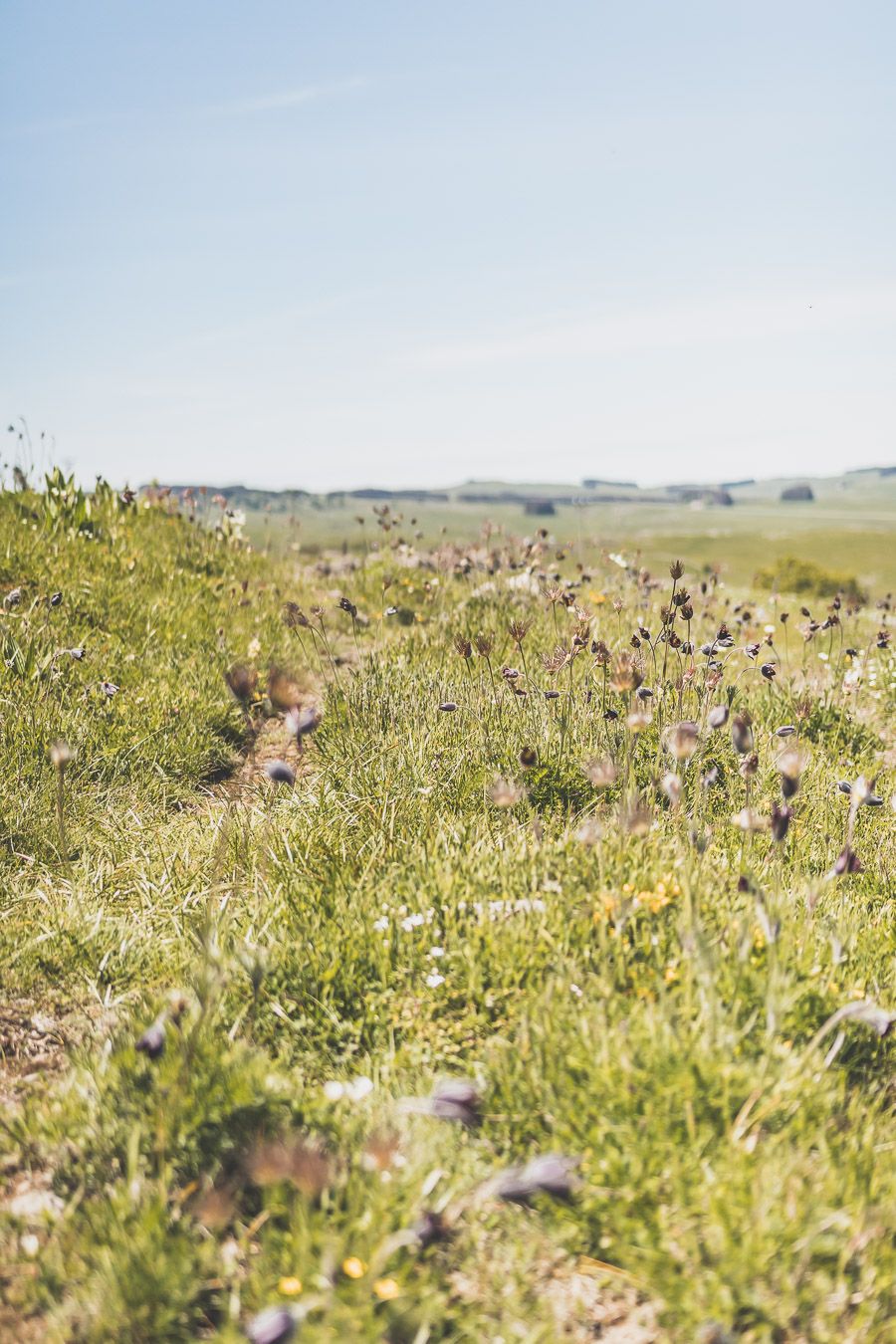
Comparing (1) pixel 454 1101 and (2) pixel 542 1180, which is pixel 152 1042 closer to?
(1) pixel 454 1101

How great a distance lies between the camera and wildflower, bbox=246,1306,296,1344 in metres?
1.59

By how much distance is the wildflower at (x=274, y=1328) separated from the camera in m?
1.59

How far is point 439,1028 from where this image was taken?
2746mm

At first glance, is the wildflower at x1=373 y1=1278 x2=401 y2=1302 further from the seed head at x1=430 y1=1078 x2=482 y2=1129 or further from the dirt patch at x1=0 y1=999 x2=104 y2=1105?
the dirt patch at x1=0 y1=999 x2=104 y2=1105

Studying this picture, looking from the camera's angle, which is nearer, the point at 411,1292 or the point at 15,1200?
the point at 411,1292

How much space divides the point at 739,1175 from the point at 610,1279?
40 cm

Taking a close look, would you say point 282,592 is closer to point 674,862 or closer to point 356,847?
point 356,847

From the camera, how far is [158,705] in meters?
5.29

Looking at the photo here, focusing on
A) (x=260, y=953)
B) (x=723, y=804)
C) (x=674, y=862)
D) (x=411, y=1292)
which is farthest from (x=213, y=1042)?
(x=723, y=804)

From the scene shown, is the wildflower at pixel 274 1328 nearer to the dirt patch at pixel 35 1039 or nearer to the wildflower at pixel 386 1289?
the wildflower at pixel 386 1289

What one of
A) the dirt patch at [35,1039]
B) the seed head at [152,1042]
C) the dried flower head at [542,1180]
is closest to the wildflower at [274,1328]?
the dried flower head at [542,1180]

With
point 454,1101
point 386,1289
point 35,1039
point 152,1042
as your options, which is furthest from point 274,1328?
point 35,1039

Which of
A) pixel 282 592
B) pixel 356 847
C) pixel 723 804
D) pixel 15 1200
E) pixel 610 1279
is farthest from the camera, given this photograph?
pixel 282 592

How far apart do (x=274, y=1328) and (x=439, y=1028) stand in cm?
119
